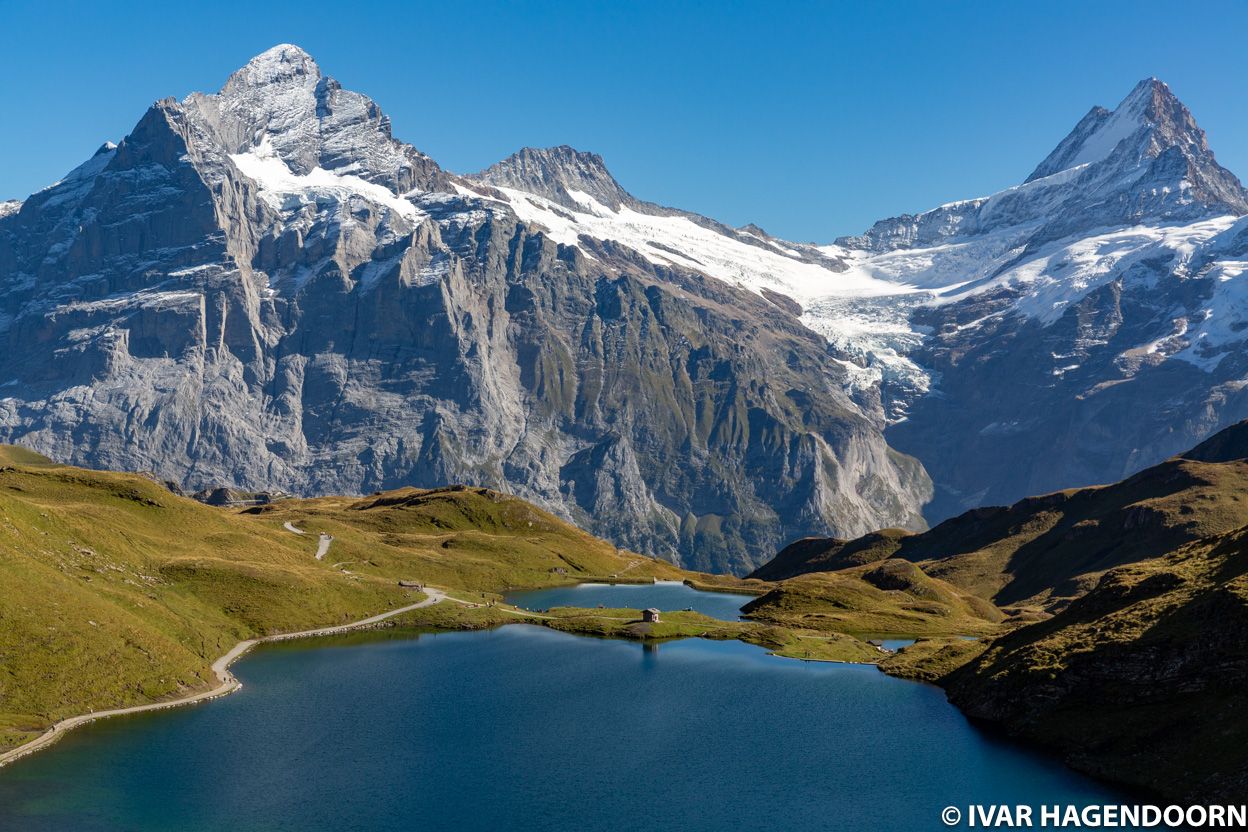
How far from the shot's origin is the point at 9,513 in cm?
15100

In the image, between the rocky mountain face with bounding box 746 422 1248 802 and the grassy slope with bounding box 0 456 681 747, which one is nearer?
the rocky mountain face with bounding box 746 422 1248 802

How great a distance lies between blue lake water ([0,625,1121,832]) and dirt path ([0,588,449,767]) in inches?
62.0

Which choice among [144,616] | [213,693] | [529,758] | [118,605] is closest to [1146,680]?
[529,758]

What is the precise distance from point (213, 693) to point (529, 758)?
42879 mm

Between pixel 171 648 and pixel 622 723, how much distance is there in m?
55.6

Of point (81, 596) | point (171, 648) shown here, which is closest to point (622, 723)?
point (171, 648)

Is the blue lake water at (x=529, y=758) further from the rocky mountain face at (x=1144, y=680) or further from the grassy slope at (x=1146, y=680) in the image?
the grassy slope at (x=1146, y=680)

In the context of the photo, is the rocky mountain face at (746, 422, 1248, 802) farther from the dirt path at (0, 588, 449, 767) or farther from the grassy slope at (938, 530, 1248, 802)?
the dirt path at (0, 588, 449, 767)

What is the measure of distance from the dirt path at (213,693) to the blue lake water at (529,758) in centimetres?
158

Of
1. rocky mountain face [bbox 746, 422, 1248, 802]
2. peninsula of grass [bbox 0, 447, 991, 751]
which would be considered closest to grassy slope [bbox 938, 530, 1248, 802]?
rocky mountain face [bbox 746, 422, 1248, 802]

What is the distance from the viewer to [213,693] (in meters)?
131

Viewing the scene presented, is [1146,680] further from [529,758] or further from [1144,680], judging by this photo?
[529,758]

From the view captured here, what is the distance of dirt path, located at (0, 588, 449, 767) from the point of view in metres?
105

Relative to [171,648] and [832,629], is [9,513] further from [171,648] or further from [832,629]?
[832,629]
